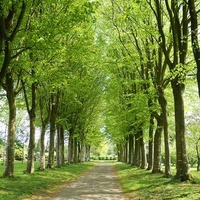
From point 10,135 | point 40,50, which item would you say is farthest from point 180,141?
point 10,135

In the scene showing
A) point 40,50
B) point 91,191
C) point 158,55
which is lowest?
point 91,191

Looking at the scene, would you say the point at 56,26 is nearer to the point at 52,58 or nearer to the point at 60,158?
the point at 52,58

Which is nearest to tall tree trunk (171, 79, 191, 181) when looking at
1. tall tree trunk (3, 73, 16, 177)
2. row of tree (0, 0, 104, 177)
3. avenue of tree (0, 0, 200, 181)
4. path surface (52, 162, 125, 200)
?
avenue of tree (0, 0, 200, 181)

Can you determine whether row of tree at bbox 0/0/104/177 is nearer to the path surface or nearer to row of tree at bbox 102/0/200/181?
row of tree at bbox 102/0/200/181

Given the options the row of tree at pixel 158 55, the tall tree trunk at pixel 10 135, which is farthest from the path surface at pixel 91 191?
the tall tree trunk at pixel 10 135

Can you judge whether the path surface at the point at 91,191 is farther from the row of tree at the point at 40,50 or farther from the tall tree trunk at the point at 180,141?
the row of tree at the point at 40,50

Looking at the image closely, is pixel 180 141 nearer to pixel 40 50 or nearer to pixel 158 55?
pixel 158 55

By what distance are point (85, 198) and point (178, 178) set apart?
5484 mm

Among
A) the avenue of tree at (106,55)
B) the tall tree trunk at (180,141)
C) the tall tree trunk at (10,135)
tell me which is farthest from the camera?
the tall tree trunk at (10,135)

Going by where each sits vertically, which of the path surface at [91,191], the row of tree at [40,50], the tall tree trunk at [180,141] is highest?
the row of tree at [40,50]

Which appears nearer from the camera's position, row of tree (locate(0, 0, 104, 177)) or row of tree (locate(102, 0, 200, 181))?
row of tree (locate(0, 0, 104, 177))

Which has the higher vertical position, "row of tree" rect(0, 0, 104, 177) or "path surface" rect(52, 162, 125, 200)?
"row of tree" rect(0, 0, 104, 177)

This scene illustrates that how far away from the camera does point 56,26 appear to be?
1262cm

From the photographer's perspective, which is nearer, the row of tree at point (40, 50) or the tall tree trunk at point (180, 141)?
the row of tree at point (40, 50)
